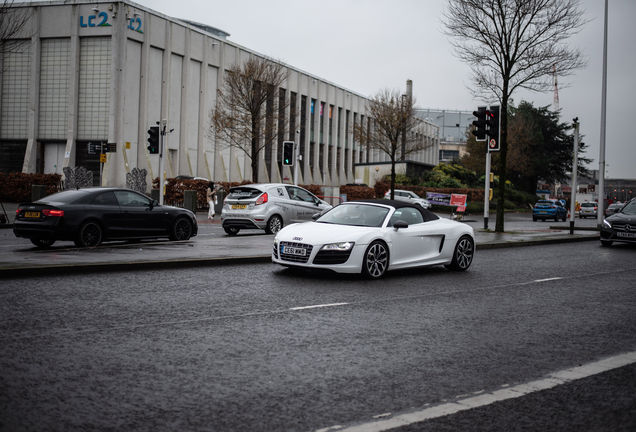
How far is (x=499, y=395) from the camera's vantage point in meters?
4.42

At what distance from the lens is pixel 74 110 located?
4066 cm

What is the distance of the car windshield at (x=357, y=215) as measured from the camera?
1110 centimetres

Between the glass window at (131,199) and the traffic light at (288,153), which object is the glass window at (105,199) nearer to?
the glass window at (131,199)

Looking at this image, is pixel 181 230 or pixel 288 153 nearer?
pixel 181 230

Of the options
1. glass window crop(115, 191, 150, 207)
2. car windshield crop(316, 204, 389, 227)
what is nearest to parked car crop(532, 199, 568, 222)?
glass window crop(115, 191, 150, 207)

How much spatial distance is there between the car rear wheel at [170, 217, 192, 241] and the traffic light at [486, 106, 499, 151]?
34.3ft

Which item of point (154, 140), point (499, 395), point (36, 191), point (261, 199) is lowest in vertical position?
point (499, 395)

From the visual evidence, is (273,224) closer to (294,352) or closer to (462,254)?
(462,254)

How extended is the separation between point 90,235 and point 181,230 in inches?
118

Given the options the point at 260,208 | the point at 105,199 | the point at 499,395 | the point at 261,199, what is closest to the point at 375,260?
the point at 499,395

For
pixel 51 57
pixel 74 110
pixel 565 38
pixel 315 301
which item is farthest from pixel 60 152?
pixel 315 301

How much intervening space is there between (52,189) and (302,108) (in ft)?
117

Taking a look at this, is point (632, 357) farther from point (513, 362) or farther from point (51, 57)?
point (51, 57)

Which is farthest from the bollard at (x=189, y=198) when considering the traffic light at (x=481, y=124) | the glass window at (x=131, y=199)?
the glass window at (x=131, y=199)
